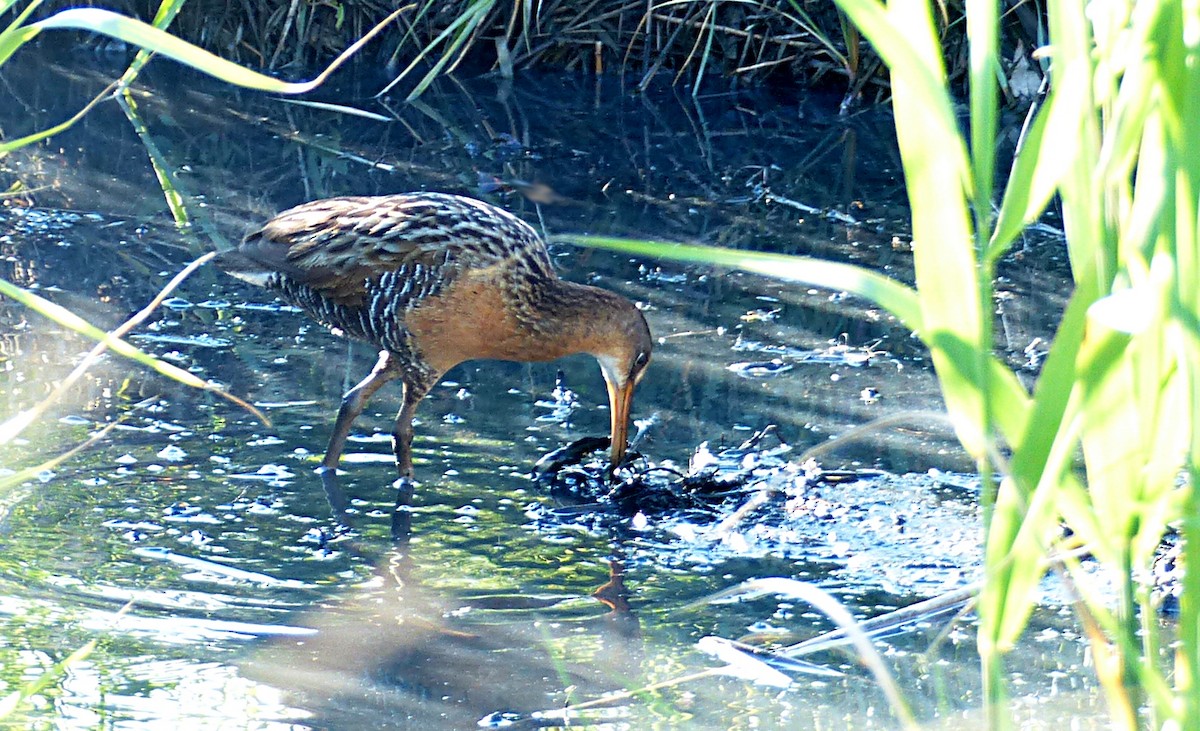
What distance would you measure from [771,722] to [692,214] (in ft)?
13.9

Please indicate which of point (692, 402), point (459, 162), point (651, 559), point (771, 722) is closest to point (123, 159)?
point (459, 162)

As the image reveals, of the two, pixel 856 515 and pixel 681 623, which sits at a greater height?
pixel 856 515


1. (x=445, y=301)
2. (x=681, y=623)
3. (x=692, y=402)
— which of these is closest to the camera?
(x=681, y=623)

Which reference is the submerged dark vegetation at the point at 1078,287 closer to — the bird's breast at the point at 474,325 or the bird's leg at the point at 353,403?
the bird's breast at the point at 474,325

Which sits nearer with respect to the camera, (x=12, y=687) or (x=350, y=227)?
(x=12, y=687)

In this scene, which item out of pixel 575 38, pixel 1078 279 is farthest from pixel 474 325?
pixel 575 38

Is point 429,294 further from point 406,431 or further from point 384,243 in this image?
point 406,431

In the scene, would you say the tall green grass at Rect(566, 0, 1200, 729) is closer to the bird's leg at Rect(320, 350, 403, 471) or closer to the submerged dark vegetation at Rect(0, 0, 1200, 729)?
the submerged dark vegetation at Rect(0, 0, 1200, 729)

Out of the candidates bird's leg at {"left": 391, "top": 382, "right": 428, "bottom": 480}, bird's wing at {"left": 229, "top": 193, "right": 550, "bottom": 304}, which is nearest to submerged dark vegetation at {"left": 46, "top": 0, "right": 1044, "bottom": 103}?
bird's wing at {"left": 229, "top": 193, "right": 550, "bottom": 304}

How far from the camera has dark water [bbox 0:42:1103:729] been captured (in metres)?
2.98

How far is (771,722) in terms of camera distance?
9.20 ft

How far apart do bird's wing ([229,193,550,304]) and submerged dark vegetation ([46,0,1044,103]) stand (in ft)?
14.1

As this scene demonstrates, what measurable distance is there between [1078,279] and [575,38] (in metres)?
8.02

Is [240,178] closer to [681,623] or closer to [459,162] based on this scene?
[459,162]
